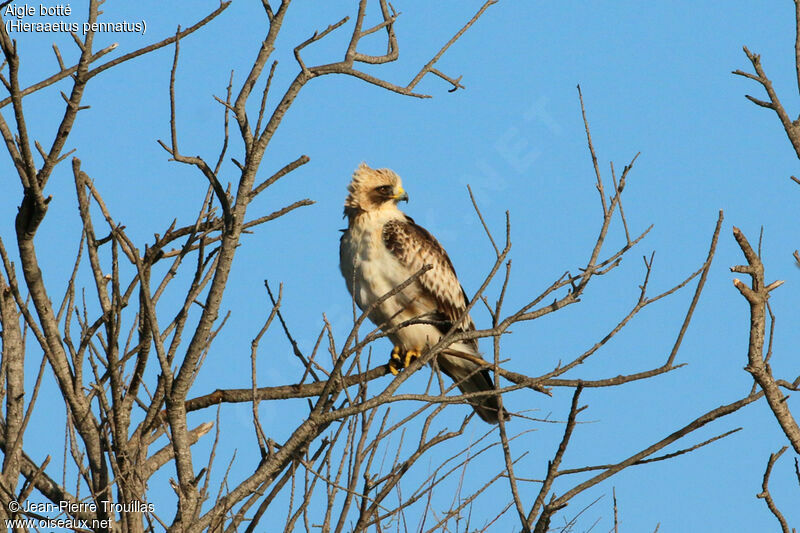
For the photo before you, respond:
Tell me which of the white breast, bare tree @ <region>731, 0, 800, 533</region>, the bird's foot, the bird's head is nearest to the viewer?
bare tree @ <region>731, 0, 800, 533</region>

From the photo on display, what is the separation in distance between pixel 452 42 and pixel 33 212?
228cm

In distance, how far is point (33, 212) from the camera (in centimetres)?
445

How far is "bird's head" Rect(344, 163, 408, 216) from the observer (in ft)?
27.3

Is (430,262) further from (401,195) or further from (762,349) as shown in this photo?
(762,349)

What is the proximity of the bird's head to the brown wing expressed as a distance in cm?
25

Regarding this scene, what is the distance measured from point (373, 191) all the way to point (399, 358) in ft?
5.02

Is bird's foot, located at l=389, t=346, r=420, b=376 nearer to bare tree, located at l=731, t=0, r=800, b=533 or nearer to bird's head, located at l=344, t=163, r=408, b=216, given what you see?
bird's head, located at l=344, t=163, r=408, b=216

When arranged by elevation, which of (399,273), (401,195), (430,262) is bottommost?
(399,273)

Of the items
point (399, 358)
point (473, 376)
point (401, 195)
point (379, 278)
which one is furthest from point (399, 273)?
point (473, 376)

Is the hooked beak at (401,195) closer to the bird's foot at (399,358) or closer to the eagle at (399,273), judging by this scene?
the eagle at (399,273)

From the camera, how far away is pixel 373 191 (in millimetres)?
8352

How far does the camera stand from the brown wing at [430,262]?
310 inches

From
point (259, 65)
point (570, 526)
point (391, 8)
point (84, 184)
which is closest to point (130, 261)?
point (84, 184)

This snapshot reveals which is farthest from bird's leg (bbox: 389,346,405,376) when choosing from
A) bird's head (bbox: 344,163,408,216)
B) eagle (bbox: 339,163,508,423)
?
bird's head (bbox: 344,163,408,216)
